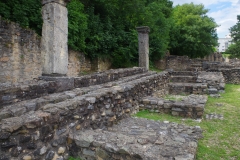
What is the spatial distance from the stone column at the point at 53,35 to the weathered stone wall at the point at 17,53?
4395 millimetres

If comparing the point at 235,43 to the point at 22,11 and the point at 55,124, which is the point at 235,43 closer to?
the point at 22,11

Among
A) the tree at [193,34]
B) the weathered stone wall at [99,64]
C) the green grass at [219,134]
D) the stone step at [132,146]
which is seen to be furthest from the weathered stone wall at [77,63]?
the tree at [193,34]

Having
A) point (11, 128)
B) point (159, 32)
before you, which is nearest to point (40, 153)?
point (11, 128)

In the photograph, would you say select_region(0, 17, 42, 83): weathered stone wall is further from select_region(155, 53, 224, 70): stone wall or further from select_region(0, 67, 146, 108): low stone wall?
select_region(155, 53, 224, 70): stone wall

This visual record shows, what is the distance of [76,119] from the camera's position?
326 centimetres

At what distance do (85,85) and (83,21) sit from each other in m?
8.09

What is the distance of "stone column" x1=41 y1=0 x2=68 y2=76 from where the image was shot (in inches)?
176

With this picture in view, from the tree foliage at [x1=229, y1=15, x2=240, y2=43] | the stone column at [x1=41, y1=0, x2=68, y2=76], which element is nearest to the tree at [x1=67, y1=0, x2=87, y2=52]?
the stone column at [x1=41, y1=0, x2=68, y2=76]

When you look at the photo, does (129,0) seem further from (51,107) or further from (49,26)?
(51,107)

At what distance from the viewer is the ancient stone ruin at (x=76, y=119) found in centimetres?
255

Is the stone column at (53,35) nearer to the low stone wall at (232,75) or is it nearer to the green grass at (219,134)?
the green grass at (219,134)

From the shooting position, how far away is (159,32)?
54.1 feet

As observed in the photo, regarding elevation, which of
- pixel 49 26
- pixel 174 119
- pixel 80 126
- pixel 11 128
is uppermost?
pixel 49 26

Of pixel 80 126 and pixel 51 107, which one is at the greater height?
pixel 51 107
